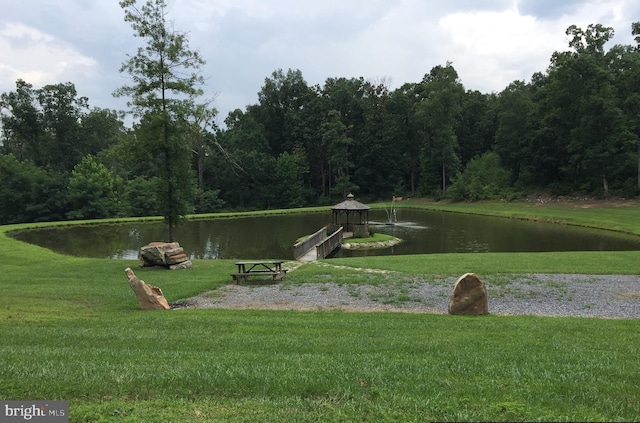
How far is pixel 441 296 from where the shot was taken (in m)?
11.9

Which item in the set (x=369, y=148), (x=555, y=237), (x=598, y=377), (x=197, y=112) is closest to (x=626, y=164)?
(x=555, y=237)

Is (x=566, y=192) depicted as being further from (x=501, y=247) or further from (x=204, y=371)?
(x=204, y=371)

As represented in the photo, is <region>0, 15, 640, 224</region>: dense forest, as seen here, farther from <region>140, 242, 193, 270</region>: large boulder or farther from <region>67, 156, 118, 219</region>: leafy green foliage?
<region>140, 242, 193, 270</region>: large boulder

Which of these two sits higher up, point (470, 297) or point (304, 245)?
point (470, 297)

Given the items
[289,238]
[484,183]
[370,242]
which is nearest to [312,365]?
[370,242]

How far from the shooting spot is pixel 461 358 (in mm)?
5734

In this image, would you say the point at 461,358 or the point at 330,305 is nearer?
the point at 461,358

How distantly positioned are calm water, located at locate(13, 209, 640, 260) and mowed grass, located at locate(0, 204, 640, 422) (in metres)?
15.0

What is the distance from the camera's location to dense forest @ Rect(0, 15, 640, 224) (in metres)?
49.4

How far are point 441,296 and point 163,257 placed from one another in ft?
36.6

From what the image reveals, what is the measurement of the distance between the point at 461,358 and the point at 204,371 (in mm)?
3233

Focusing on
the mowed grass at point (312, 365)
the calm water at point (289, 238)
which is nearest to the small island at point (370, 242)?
the calm water at point (289, 238)

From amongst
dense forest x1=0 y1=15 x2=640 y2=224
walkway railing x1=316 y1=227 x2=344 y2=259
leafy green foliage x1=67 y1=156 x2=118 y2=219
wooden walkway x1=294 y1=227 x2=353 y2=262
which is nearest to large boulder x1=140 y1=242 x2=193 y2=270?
wooden walkway x1=294 y1=227 x2=353 y2=262

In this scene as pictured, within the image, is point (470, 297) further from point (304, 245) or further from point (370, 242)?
point (370, 242)
